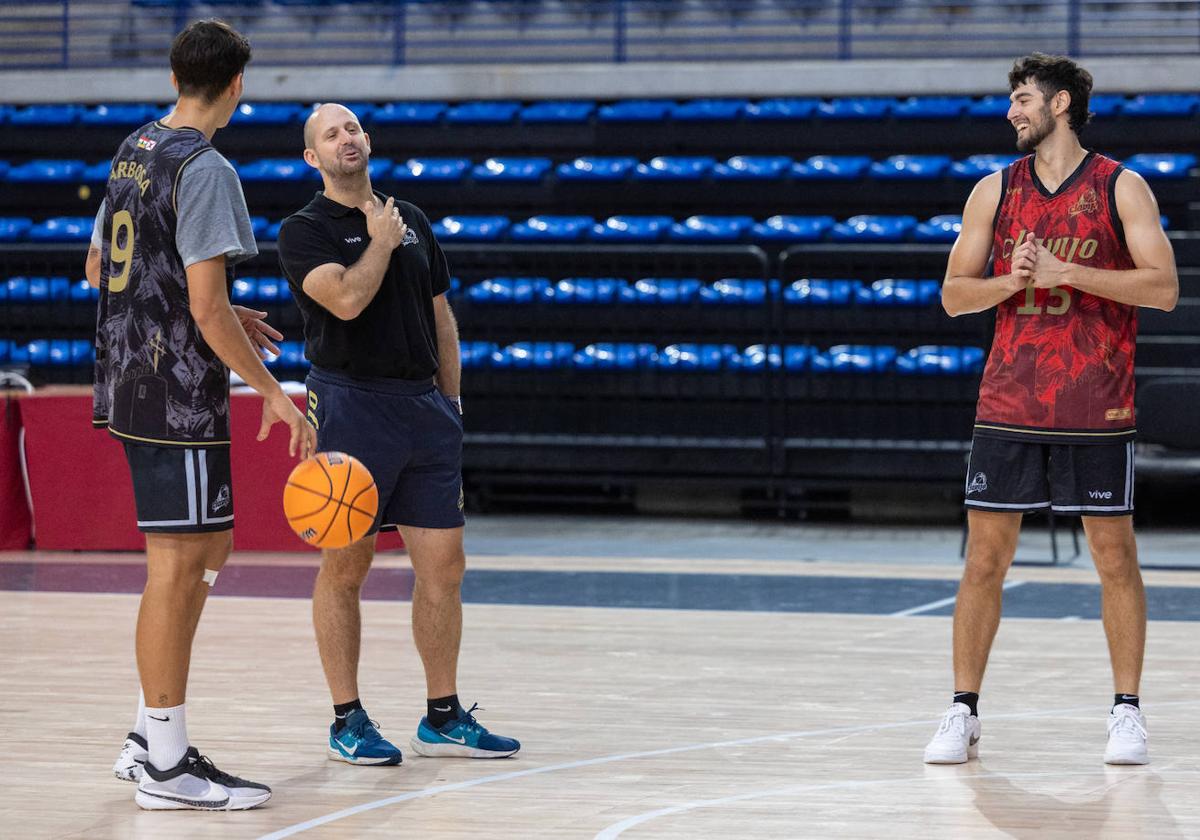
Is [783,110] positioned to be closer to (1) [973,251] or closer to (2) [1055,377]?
(1) [973,251]

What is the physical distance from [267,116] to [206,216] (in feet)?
34.3

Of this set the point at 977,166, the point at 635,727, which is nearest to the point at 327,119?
the point at 635,727

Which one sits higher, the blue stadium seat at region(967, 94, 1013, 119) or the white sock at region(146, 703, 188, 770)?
the blue stadium seat at region(967, 94, 1013, 119)

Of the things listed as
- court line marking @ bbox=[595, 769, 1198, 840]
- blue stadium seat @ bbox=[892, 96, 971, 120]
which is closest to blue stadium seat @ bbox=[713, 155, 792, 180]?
blue stadium seat @ bbox=[892, 96, 971, 120]

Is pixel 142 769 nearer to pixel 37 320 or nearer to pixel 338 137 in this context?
pixel 338 137

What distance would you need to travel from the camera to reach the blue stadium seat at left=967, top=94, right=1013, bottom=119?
12455 millimetres

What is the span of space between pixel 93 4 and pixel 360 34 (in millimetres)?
2724

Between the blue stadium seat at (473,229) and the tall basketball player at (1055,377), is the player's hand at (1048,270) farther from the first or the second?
the blue stadium seat at (473,229)

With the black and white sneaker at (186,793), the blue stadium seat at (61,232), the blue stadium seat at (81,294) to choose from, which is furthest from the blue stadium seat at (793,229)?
the black and white sneaker at (186,793)

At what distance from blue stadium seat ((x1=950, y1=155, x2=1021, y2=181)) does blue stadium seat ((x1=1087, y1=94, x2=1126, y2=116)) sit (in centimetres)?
76

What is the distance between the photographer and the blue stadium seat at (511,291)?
454 inches

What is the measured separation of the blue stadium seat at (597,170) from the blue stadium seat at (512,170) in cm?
16

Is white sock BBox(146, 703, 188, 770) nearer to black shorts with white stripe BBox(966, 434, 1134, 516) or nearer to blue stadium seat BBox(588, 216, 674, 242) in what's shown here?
black shorts with white stripe BBox(966, 434, 1134, 516)

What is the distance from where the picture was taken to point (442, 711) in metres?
4.66
